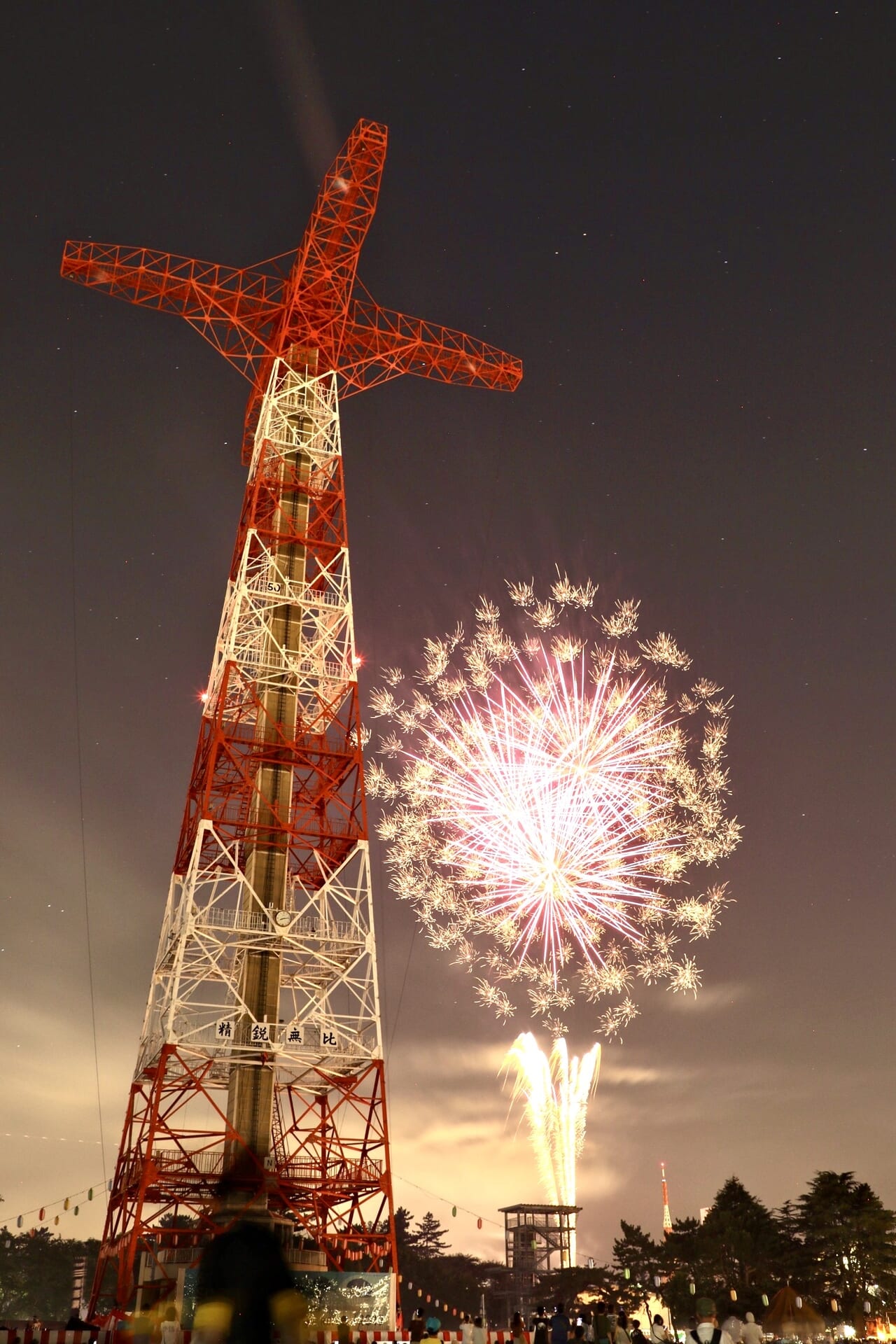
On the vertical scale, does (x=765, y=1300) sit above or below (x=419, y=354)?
below

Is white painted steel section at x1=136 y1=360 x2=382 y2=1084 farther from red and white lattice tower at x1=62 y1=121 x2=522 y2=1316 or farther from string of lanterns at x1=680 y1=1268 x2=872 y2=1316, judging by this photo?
string of lanterns at x1=680 y1=1268 x2=872 y2=1316

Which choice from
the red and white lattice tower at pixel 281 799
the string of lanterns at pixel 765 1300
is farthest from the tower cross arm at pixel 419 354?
the string of lanterns at pixel 765 1300

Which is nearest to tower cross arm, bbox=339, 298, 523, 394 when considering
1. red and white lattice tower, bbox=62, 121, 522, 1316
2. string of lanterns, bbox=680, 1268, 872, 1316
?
red and white lattice tower, bbox=62, 121, 522, 1316

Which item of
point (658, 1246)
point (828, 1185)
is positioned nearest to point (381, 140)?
point (828, 1185)

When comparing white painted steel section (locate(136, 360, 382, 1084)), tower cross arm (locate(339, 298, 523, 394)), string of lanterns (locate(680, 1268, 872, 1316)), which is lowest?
string of lanterns (locate(680, 1268, 872, 1316))

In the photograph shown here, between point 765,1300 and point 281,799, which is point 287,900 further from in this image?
point 765,1300

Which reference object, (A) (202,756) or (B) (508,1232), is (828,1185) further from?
(A) (202,756)

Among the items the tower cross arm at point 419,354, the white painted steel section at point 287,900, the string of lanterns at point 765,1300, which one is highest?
the tower cross arm at point 419,354

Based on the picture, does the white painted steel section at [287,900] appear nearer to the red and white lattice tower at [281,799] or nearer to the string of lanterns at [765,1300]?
the red and white lattice tower at [281,799]

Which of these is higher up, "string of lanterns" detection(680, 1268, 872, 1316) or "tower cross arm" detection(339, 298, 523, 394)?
"tower cross arm" detection(339, 298, 523, 394)

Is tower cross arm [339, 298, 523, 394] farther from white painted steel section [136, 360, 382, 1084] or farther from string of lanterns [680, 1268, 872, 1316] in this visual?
string of lanterns [680, 1268, 872, 1316]

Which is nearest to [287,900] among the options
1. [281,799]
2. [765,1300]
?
[281,799]

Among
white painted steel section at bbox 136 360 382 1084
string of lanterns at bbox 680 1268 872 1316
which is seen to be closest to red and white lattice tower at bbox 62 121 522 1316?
white painted steel section at bbox 136 360 382 1084
